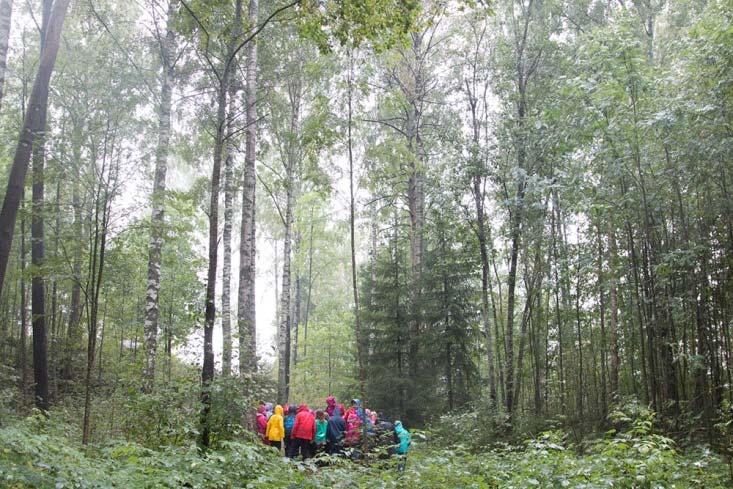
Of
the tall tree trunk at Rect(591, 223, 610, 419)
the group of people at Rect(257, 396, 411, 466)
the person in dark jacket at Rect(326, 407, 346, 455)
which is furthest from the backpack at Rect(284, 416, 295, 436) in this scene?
the tall tree trunk at Rect(591, 223, 610, 419)

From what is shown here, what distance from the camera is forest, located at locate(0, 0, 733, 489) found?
6.58 m

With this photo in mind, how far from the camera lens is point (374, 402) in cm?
1494

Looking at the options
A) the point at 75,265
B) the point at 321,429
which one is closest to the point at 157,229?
the point at 75,265

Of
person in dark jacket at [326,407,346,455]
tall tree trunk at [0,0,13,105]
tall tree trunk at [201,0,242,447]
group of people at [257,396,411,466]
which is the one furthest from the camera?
person in dark jacket at [326,407,346,455]

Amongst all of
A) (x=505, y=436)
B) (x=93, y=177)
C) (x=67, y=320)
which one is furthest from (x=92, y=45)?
(x=505, y=436)

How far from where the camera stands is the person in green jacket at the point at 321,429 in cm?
1056

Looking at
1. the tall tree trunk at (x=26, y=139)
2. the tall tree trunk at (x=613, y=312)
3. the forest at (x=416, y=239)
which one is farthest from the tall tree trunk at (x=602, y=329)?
the tall tree trunk at (x=26, y=139)

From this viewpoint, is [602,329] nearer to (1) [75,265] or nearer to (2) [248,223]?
(2) [248,223]

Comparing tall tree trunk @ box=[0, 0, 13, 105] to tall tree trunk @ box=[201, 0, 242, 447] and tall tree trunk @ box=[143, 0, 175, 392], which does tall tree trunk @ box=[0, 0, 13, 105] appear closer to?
tall tree trunk @ box=[143, 0, 175, 392]

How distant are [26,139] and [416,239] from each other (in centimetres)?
1224

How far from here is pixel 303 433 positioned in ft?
34.4

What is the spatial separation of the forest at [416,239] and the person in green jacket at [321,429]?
106 cm

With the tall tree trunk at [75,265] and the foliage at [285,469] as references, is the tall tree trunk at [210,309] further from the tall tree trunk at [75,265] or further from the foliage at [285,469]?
the tall tree trunk at [75,265]

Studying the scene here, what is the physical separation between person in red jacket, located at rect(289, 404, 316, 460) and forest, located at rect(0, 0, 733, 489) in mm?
1065
